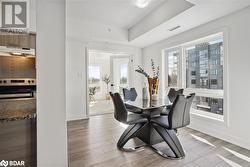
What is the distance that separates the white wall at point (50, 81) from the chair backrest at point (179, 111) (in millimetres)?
1361

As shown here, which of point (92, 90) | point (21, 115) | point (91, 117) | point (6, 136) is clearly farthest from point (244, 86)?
point (92, 90)

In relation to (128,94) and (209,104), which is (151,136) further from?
(209,104)

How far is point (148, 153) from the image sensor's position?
2152 mm

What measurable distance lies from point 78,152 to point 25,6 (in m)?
2.15

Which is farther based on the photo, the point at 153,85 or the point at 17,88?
the point at 153,85

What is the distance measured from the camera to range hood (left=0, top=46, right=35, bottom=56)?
144 cm

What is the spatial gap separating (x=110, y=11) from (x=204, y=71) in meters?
2.56

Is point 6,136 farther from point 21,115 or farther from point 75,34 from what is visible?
point 75,34

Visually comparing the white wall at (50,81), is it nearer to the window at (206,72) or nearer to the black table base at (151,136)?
the black table base at (151,136)

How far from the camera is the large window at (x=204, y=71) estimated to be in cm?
292

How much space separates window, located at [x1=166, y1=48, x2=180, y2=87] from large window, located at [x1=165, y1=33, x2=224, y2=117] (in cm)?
6
